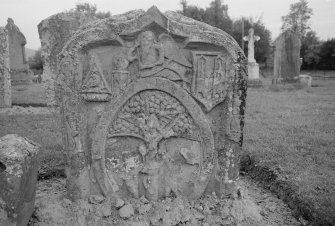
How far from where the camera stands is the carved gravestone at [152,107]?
3.32 metres

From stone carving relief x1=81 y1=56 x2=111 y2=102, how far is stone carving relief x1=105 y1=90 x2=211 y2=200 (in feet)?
0.96

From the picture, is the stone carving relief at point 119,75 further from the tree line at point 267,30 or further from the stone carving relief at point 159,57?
the tree line at point 267,30

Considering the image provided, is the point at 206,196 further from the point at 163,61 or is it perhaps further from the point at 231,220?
the point at 163,61

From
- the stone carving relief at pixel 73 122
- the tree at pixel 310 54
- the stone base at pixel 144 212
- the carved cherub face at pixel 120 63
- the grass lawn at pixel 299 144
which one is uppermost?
the tree at pixel 310 54

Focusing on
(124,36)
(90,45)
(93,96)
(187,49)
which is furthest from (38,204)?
(187,49)

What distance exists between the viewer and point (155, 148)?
3.62 metres

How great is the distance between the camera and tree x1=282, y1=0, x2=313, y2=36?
44625 mm

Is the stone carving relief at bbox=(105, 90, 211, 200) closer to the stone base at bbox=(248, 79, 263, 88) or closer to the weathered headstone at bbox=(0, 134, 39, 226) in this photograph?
the weathered headstone at bbox=(0, 134, 39, 226)

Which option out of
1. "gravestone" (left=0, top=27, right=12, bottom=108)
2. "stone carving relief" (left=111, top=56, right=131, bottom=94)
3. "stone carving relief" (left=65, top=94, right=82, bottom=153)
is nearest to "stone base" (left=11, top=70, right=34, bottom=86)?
"gravestone" (left=0, top=27, right=12, bottom=108)

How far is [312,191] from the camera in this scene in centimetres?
384

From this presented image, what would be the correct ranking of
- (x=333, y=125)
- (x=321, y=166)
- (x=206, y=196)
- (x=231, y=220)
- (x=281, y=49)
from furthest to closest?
1. (x=281, y=49)
2. (x=333, y=125)
3. (x=321, y=166)
4. (x=206, y=196)
5. (x=231, y=220)

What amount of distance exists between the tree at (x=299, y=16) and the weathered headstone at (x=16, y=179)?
4736cm

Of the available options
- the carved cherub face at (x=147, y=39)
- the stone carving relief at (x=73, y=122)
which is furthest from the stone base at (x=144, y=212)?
the carved cherub face at (x=147, y=39)

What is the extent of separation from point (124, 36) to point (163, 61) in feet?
1.63
